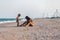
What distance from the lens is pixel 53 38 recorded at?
13.1 metres

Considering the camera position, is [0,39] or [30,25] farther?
[30,25]

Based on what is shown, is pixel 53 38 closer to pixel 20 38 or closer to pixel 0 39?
pixel 20 38

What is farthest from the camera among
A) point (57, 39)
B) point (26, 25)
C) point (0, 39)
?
point (26, 25)

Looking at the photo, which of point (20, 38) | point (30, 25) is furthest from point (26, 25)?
point (20, 38)

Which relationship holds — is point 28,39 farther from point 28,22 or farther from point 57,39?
point 28,22

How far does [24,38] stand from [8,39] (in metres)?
0.95

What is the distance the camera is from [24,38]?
13.7 meters

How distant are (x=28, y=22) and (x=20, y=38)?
10472 millimetres

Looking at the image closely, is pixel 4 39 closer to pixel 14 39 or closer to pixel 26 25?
pixel 14 39

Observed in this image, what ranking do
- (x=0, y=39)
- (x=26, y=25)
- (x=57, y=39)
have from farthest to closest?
(x=26, y=25) < (x=0, y=39) < (x=57, y=39)

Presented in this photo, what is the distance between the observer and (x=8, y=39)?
13.7m

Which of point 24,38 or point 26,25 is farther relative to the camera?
point 26,25

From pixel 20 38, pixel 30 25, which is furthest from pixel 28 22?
pixel 20 38

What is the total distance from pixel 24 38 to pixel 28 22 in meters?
10.6
